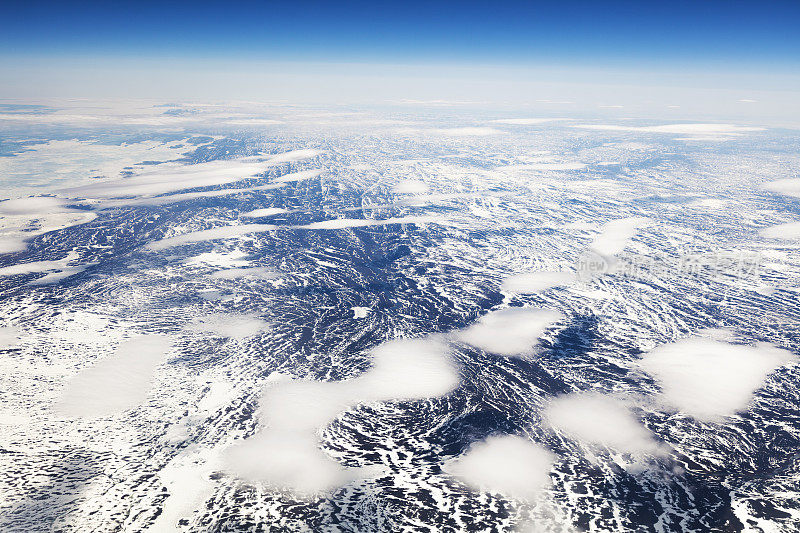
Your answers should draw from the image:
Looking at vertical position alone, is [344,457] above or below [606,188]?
below

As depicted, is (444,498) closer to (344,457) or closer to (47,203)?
(344,457)

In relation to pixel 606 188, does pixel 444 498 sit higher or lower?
lower

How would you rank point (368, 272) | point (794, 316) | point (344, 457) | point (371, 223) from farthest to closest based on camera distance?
1. point (371, 223)
2. point (368, 272)
3. point (794, 316)
4. point (344, 457)

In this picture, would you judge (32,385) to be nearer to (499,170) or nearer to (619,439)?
(619,439)

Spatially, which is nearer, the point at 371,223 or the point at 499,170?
the point at 371,223

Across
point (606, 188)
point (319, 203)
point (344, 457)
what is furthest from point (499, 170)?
point (344, 457)

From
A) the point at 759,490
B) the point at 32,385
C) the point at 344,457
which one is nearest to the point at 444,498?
the point at 344,457

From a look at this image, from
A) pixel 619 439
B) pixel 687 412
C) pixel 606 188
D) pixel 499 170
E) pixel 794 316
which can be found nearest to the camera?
pixel 619 439

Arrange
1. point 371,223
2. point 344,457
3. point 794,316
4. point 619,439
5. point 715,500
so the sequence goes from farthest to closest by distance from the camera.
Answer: point 371,223, point 794,316, point 619,439, point 344,457, point 715,500

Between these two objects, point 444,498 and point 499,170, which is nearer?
point 444,498
